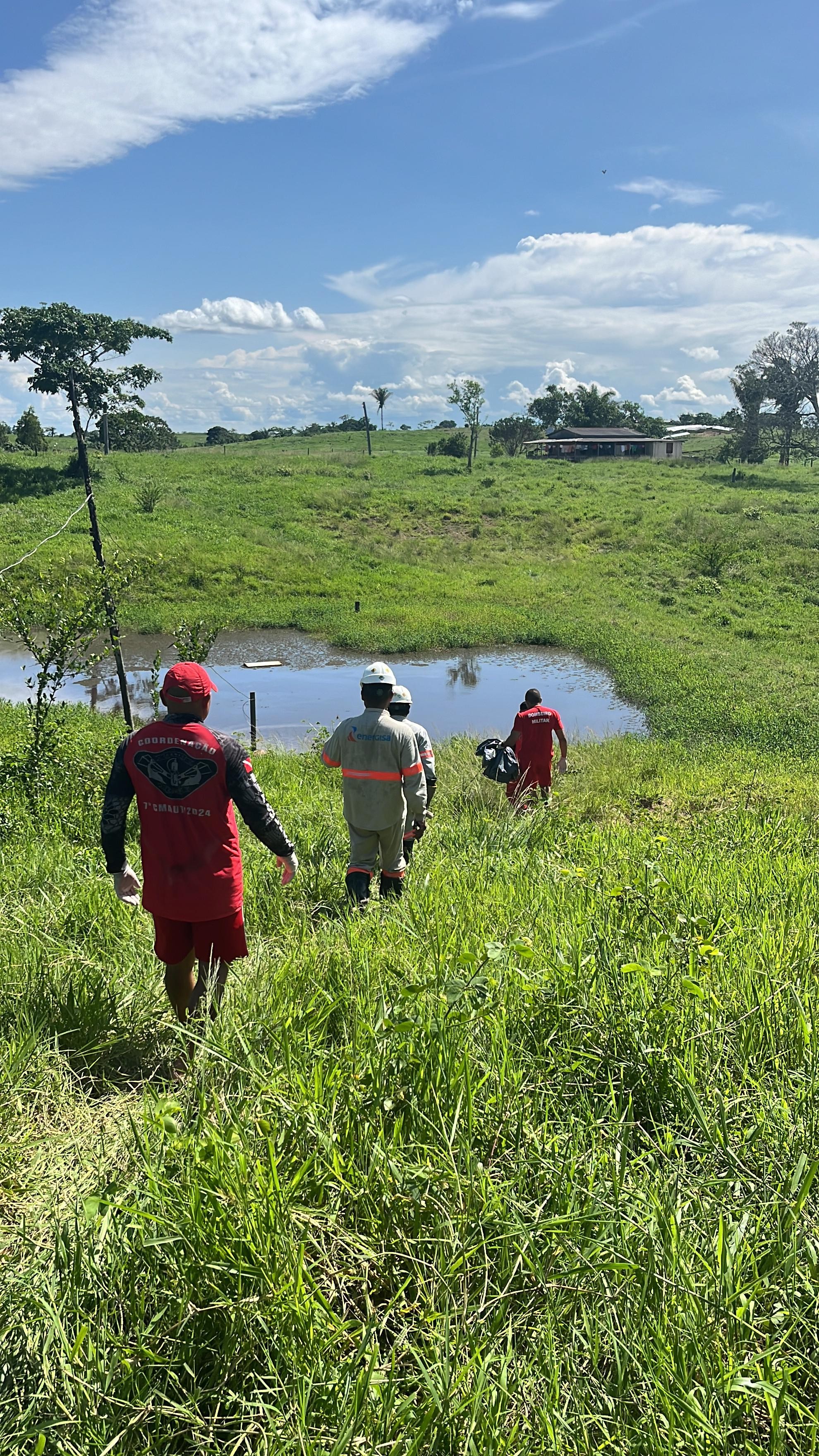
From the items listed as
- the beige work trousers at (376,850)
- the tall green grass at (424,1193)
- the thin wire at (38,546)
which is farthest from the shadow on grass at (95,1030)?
the thin wire at (38,546)

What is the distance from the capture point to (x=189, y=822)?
353 cm

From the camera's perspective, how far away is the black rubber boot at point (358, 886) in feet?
16.7

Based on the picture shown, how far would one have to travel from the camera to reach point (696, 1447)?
1.70m

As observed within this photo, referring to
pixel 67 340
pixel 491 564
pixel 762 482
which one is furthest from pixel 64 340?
pixel 762 482

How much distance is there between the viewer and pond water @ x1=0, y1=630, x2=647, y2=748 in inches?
607

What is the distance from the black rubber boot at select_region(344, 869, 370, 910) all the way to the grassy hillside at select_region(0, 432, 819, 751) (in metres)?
5.35

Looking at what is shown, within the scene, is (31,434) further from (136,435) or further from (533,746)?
(533,746)

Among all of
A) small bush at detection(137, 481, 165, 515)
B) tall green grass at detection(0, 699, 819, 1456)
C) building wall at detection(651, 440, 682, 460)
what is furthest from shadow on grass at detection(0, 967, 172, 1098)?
building wall at detection(651, 440, 682, 460)

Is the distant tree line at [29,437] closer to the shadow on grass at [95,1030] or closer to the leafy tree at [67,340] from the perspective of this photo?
the leafy tree at [67,340]

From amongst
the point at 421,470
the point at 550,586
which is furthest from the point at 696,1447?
the point at 421,470

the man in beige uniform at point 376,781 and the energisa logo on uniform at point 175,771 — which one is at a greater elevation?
the energisa logo on uniform at point 175,771

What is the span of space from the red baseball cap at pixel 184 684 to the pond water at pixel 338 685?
31.8 feet

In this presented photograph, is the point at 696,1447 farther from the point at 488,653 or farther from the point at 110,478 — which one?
the point at 110,478

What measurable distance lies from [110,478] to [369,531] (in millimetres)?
13275
